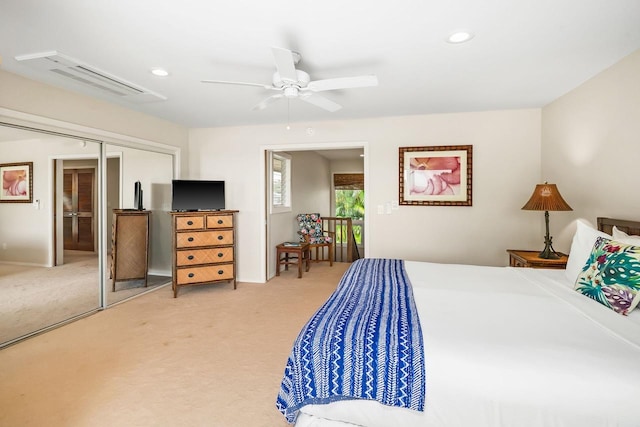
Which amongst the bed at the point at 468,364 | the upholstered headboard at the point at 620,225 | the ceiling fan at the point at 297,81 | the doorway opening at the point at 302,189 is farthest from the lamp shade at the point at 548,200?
the ceiling fan at the point at 297,81

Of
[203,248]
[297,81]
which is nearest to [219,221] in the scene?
[203,248]

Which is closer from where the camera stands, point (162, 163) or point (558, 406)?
point (558, 406)

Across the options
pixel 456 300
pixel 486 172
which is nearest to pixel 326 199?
pixel 486 172

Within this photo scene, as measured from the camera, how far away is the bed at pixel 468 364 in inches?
43.5

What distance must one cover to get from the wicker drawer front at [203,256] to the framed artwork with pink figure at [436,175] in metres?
2.54

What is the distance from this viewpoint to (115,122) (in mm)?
3613

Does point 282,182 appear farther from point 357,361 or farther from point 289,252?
point 357,361

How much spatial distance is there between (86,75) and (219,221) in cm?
215

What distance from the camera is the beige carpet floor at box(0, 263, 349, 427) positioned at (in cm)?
186

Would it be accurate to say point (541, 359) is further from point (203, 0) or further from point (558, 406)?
point (203, 0)

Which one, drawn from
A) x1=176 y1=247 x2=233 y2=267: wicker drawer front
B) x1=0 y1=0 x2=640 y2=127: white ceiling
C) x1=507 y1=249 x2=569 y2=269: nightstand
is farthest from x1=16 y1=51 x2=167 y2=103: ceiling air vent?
x1=507 y1=249 x2=569 y2=269: nightstand

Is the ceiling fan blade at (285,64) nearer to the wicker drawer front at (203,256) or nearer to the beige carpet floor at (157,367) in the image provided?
the beige carpet floor at (157,367)

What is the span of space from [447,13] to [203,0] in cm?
144

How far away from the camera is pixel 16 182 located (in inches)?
111
